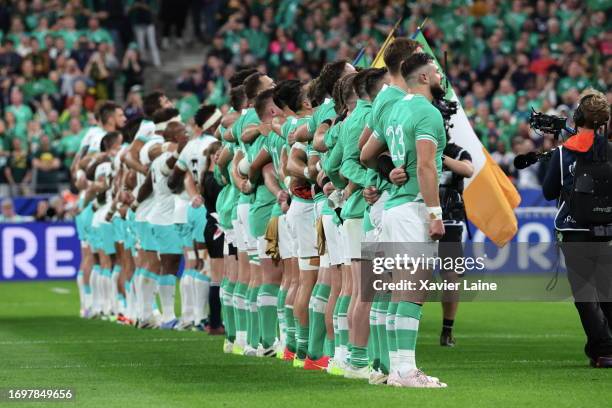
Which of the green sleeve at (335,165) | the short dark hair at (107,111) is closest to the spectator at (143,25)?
the short dark hair at (107,111)

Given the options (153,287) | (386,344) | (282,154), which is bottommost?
(153,287)

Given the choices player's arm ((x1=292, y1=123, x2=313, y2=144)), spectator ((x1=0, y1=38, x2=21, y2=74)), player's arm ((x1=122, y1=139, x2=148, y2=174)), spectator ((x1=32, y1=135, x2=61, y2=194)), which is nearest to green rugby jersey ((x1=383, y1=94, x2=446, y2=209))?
player's arm ((x1=292, y1=123, x2=313, y2=144))

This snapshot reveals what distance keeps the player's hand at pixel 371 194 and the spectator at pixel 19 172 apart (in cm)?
1939

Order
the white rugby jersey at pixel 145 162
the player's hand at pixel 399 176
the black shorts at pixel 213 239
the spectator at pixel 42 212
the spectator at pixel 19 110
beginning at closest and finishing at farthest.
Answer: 1. the player's hand at pixel 399 176
2. the black shorts at pixel 213 239
3. the white rugby jersey at pixel 145 162
4. the spectator at pixel 42 212
5. the spectator at pixel 19 110

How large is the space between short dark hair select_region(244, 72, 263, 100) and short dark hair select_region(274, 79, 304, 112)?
1.98ft

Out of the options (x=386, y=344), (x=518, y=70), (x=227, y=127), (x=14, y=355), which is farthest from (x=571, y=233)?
(x=518, y=70)

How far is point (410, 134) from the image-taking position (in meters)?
10.1

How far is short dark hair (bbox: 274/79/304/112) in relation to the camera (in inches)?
522

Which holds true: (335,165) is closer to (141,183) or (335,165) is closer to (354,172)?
(354,172)

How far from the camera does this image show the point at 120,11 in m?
36.7

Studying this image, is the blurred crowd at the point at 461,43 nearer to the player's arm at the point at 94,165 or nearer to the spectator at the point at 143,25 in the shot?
the spectator at the point at 143,25

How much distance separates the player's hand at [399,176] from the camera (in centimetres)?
1019

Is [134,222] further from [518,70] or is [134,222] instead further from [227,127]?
[518,70]

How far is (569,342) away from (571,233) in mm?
3163
